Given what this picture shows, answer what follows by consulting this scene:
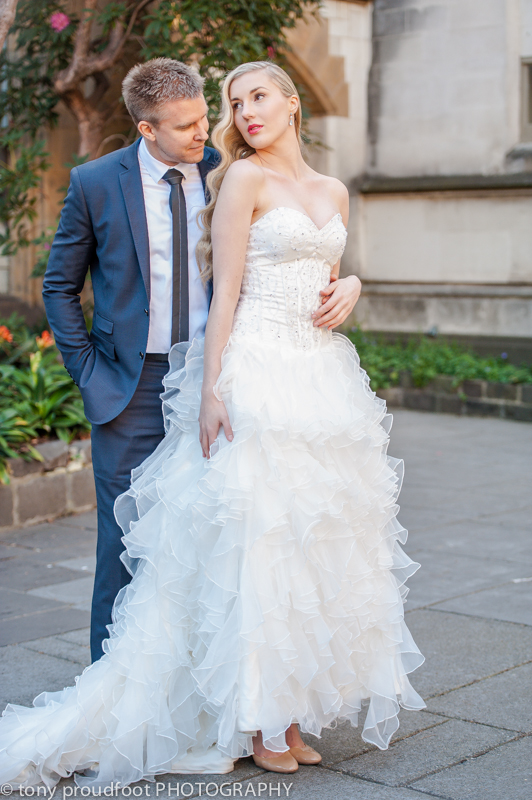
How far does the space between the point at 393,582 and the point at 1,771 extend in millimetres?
1349

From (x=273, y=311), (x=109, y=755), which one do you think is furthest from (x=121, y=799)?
(x=273, y=311)

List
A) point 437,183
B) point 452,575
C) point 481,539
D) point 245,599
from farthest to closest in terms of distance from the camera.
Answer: point 437,183, point 481,539, point 452,575, point 245,599

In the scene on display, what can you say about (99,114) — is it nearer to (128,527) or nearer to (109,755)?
(128,527)

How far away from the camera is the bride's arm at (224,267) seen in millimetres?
2912

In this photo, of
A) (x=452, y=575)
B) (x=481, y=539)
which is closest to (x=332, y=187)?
(x=452, y=575)

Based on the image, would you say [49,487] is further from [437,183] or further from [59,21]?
[437,183]

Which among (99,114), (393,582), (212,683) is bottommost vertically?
(212,683)

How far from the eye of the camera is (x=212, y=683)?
275 centimetres

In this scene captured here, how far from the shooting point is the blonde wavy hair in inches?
119

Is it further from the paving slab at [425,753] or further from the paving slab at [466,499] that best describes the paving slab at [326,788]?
the paving slab at [466,499]

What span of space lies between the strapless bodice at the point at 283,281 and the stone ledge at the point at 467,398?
7.07 metres

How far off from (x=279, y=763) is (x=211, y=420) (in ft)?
3.58

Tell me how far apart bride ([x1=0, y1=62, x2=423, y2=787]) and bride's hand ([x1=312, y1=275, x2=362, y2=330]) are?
0.10 feet

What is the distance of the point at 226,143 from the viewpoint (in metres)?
3.09
